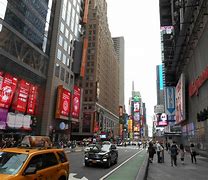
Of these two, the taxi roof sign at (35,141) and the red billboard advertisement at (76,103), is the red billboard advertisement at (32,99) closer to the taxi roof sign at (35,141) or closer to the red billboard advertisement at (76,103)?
the taxi roof sign at (35,141)

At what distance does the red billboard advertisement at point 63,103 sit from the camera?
60.5 m

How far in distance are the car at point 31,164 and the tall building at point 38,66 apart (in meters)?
34.6

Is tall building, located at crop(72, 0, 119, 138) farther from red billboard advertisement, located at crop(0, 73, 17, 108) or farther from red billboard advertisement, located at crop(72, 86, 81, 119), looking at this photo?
red billboard advertisement, located at crop(0, 73, 17, 108)

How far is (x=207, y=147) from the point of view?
29266mm

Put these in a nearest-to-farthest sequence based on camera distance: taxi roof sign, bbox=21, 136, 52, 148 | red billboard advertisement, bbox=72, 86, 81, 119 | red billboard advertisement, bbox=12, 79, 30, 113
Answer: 1. taxi roof sign, bbox=21, 136, 52, 148
2. red billboard advertisement, bbox=12, 79, 30, 113
3. red billboard advertisement, bbox=72, 86, 81, 119

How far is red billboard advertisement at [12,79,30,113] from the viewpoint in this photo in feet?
147

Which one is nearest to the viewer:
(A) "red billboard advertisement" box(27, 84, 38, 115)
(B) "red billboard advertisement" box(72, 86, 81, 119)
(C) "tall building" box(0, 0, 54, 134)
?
(C) "tall building" box(0, 0, 54, 134)

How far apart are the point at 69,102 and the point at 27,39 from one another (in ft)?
78.2

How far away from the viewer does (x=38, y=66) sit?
5444 centimetres

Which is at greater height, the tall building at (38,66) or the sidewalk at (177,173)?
the tall building at (38,66)

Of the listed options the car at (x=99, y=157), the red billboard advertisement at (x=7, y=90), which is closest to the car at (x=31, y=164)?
the car at (x=99, y=157)

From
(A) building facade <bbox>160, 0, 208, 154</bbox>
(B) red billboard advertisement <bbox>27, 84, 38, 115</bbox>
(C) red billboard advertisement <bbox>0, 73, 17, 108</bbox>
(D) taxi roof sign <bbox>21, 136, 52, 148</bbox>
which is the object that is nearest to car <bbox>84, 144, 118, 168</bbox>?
(D) taxi roof sign <bbox>21, 136, 52, 148</bbox>

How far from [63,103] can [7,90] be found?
22.9m

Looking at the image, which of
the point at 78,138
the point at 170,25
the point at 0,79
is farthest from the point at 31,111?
the point at 78,138
